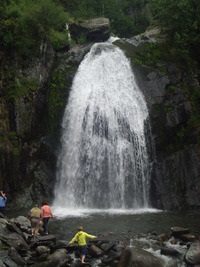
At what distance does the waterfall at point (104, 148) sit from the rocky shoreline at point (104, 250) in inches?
311

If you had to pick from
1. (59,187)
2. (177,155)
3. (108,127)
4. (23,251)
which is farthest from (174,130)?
(23,251)

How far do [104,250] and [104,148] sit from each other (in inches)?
469

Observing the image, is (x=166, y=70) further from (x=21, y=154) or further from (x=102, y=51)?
(x=21, y=154)

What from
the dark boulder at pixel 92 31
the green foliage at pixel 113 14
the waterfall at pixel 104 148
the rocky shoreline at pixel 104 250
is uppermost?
the green foliage at pixel 113 14

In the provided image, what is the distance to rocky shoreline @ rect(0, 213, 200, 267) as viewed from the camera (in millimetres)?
14047

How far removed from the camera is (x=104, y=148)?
88.8 feet

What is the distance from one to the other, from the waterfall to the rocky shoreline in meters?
7.90

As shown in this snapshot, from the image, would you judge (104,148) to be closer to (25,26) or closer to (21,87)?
(21,87)

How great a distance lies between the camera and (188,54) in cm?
3112

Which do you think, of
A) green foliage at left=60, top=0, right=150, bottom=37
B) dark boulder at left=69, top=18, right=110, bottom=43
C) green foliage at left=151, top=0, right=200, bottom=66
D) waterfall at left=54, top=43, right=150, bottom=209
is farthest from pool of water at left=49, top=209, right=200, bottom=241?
green foliage at left=60, top=0, right=150, bottom=37

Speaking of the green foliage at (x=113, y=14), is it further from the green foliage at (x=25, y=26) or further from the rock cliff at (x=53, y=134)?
the rock cliff at (x=53, y=134)

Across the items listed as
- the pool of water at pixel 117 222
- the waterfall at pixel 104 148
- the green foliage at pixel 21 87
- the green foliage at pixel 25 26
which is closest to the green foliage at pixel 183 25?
the waterfall at pixel 104 148

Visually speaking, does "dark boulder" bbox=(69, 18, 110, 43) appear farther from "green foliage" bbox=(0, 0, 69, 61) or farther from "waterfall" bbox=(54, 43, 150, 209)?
"waterfall" bbox=(54, 43, 150, 209)

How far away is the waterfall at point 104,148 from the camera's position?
85.0ft
